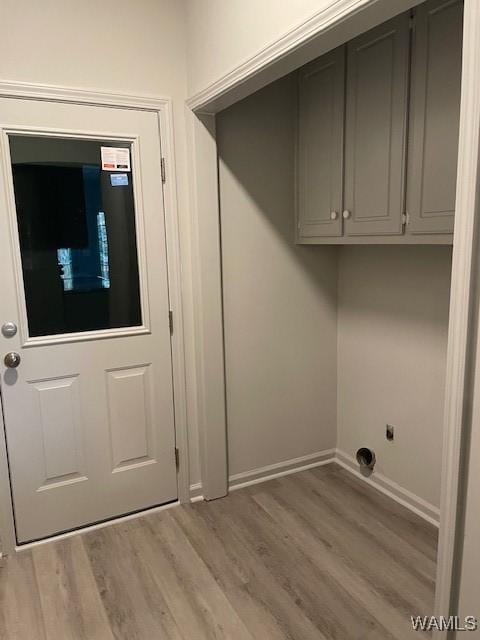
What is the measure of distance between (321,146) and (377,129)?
0.43 m

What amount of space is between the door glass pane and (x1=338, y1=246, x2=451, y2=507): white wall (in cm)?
132

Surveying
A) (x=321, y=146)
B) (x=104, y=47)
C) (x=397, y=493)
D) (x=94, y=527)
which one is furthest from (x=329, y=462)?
(x=104, y=47)

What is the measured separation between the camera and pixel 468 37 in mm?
1046

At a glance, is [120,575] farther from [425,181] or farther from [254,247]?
[425,181]

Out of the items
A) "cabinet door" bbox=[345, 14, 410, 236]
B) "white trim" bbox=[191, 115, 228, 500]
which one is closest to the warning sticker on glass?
"white trim" bbox=[191, 115, 228, 500]

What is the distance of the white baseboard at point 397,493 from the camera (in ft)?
8.18

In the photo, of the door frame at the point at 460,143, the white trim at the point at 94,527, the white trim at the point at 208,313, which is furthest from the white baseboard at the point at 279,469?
the door frame at the point at 460,143

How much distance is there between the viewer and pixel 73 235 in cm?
231

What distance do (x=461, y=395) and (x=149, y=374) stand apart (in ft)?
5.78

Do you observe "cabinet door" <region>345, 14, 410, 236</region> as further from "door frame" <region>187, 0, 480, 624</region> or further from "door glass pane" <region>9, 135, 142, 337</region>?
"door glass pane" <region>9, 135, 142, 337</region>

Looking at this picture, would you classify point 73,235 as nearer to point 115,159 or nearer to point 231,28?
point 115,159

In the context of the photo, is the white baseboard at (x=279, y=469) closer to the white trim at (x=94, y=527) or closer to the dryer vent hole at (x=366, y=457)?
the dryer vent hole at (x=366, y=457)

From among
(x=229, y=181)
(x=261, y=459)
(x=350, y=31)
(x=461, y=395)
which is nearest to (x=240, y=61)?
(x=350, y=31)

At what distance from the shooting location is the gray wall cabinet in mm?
1836
